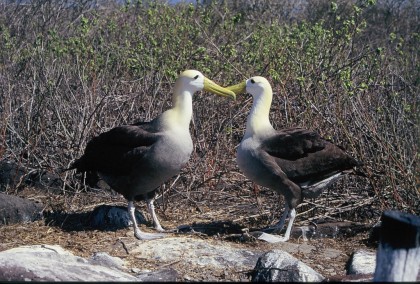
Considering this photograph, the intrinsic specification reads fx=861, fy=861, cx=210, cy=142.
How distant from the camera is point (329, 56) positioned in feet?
24.5

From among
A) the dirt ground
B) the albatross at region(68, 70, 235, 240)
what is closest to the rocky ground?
the dirt ground

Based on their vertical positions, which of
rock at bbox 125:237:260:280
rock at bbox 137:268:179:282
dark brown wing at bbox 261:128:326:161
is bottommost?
rock at bbox 137:268:179:282

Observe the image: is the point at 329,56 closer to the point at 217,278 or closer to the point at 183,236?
the point at 183,236

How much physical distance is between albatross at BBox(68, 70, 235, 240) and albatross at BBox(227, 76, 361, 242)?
386mm

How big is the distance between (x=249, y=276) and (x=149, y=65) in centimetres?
323

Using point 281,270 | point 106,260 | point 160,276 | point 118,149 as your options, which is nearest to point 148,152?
point 118,149

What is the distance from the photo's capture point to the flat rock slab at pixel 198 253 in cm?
506

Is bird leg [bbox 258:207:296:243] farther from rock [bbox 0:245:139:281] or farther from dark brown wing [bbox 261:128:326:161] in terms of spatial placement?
rock [bbox 0:245:139:281]

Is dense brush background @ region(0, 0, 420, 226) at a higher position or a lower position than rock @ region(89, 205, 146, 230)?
higher

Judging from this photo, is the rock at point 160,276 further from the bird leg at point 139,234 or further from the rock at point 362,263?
the rock at point 362,263

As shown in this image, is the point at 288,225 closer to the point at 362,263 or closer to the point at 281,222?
the point at 281,222

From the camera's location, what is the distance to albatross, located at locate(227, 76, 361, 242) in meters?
5.59

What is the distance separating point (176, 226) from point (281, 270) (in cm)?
141

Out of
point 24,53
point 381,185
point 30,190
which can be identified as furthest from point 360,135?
point 24,53
